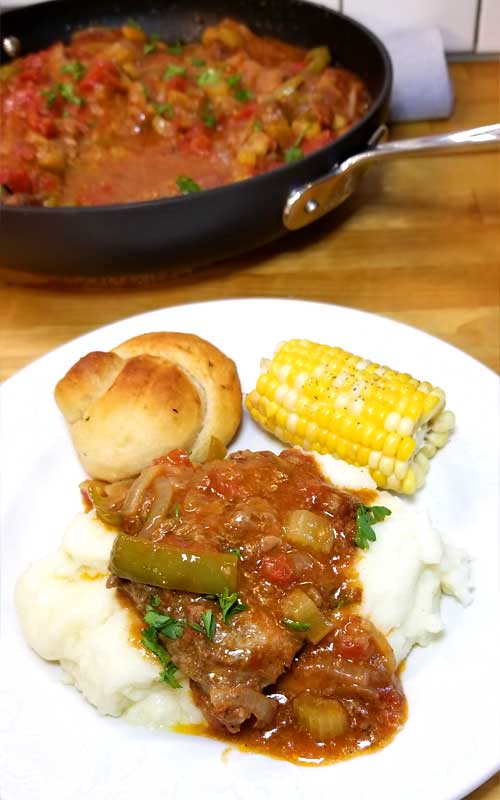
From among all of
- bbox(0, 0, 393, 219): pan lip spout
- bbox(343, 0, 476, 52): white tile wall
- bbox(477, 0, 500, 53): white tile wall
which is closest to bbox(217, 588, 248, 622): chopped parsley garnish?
bbox(0, 0, 393, 219): pan lip spout

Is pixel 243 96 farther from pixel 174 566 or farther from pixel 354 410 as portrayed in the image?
pixel 174 566

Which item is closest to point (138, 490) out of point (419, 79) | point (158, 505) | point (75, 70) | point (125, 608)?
point (158, 505)

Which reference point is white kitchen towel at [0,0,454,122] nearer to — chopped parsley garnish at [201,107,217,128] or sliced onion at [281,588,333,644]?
chopped parsley garnish at [201,107,217,128]

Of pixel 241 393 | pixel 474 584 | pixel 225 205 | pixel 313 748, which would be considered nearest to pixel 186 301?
pixel 225 205

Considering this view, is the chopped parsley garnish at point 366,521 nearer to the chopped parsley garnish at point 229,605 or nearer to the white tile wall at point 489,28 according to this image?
the chopped parsley garnish at point 229,605

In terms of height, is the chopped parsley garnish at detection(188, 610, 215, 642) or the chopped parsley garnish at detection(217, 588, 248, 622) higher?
the chopped parsley garnish at detection(217, 588, 248, 622)

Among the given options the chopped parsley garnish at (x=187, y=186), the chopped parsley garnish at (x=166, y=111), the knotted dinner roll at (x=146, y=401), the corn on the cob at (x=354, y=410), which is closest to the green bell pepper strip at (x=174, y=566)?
the knotted dinner roll at (x=146, y=401)

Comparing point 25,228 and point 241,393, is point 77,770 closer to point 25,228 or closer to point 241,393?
point 241,393

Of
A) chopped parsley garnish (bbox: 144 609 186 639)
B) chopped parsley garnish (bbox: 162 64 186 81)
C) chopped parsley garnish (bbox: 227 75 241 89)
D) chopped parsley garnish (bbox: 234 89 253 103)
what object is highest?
chopped parsley garnish (bbox: 162 64 186 81)
